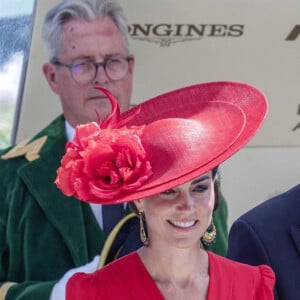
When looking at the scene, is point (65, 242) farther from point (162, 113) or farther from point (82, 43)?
point (162, 113)

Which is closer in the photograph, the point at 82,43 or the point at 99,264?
the point at 99,264

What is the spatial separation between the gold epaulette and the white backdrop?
0.75ft

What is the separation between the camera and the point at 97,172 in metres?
1.71

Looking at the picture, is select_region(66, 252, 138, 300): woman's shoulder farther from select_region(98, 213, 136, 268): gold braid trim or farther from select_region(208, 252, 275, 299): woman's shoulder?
select_region(98, 213, 136, 268): gold braid trim

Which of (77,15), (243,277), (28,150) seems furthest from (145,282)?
(77,15)

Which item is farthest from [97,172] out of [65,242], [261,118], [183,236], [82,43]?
[82,43]

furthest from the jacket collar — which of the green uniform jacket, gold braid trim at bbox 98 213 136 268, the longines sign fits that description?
the longines sign

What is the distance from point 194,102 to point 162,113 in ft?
0.21

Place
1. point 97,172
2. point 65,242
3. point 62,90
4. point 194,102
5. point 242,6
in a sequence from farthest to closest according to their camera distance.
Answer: point 242,6 < point 62,90 < point 65,242 < point 194,102 < point 97,172

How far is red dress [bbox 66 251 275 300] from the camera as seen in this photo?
1.75 meters

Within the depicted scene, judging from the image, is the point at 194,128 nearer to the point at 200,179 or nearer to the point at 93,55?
the point at 200,179

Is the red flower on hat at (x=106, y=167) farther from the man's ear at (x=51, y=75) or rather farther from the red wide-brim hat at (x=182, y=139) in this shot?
the man's ear at (x=51, y=75)

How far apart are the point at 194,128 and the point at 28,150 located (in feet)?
3.08

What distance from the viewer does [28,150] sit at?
8.52 ft
